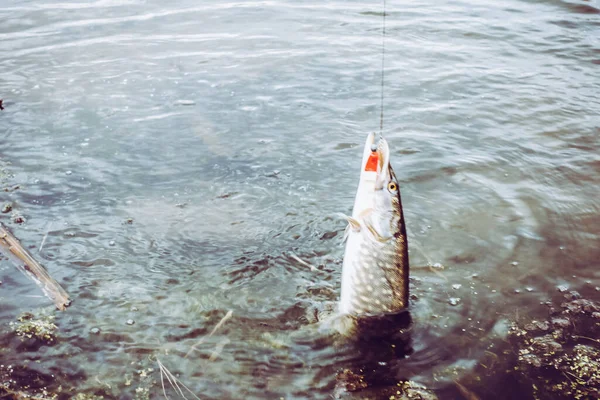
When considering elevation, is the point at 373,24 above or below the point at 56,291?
above

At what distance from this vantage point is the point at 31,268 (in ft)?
11.7

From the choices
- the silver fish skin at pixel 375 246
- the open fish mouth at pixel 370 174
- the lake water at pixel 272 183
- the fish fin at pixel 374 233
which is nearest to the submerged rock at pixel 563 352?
the lake water at pixel 272 183

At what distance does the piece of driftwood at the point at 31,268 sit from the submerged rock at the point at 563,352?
9.91 ft

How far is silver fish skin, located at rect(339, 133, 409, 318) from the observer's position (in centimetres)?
365

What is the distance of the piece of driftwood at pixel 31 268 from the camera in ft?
11.4

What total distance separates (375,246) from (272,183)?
6.47ft

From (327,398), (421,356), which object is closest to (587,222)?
(421,356)

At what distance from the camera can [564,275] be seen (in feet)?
14.3

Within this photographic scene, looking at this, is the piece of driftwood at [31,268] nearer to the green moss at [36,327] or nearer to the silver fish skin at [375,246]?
the green moss at [36,327]

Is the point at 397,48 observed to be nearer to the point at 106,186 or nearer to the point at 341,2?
the point at 341,2

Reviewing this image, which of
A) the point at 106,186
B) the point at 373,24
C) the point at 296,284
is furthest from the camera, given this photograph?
the point at 373,24

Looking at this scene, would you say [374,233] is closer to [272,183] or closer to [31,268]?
[272,183]

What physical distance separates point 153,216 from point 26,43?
574 cm

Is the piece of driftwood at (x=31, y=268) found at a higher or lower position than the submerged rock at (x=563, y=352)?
higher
